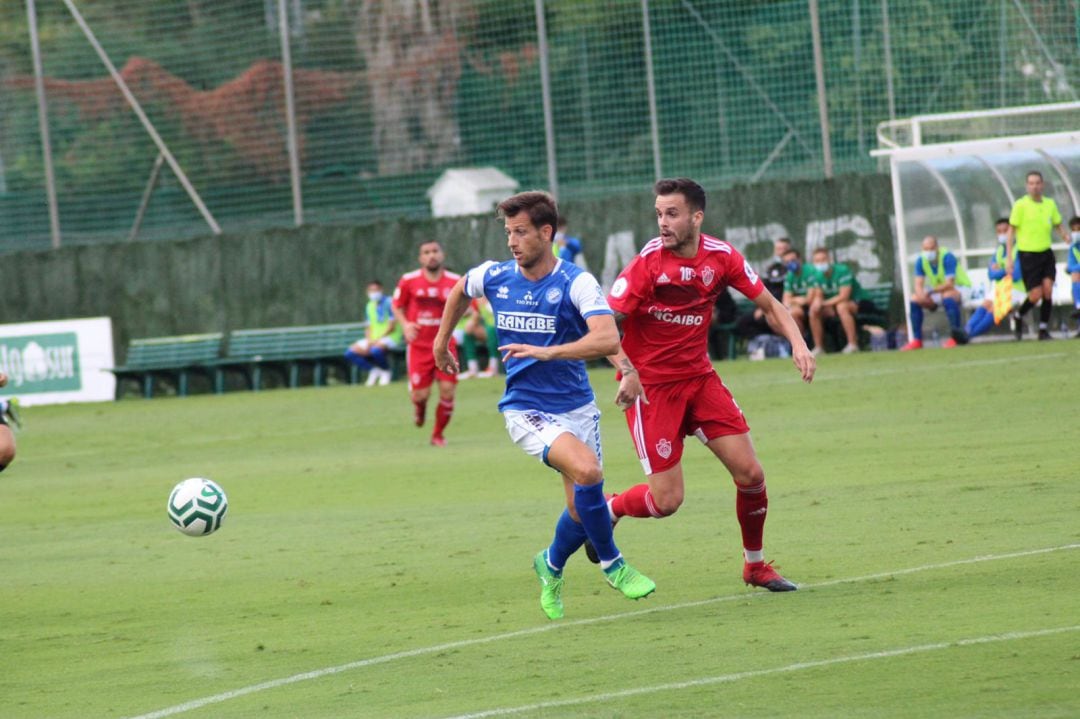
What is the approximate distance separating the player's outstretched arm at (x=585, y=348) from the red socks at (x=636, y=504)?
103cm

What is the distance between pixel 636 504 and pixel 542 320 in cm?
117

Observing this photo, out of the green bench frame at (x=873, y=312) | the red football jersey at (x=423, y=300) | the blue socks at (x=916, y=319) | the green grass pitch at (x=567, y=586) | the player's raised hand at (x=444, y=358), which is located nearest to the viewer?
the green grass pitch at (x=567, y=586)

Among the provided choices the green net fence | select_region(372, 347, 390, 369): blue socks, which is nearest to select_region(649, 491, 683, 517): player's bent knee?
the green net fence

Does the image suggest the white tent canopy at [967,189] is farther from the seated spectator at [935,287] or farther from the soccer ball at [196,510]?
the soccer ball at [196,510]

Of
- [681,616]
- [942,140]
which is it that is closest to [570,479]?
[681,616]

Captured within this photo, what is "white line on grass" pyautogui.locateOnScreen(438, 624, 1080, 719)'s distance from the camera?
6258 millimetres

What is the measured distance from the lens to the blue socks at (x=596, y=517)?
8.16 meters

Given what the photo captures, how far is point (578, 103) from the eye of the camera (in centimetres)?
2797

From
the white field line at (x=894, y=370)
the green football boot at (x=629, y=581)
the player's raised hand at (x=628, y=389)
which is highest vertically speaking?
the player's raised hand at (x=628, y=389)

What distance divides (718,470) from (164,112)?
19854 millimetres

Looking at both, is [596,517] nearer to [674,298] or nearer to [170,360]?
[674,298]

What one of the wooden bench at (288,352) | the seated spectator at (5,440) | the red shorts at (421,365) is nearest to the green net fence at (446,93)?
the wooden bench at (288,352)

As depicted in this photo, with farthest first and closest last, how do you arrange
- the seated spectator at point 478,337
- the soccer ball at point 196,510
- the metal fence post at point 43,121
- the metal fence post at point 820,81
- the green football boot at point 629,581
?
the metal fence post at point 43,121 < the seated spectator at point 478,337 < the metal fence post at point 820,81 < the soccer ball at point 196,510 < the green football boot at point 629,581

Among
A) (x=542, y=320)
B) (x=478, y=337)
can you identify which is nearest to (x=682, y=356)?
(x=542, y=320)
